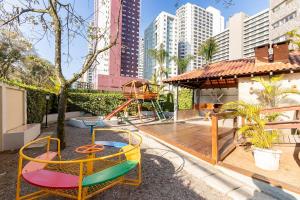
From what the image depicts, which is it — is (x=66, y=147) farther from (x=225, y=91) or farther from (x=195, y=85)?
(x=225, y=91)

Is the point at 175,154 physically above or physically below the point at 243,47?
below

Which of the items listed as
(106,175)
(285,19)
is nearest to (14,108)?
(106,175)

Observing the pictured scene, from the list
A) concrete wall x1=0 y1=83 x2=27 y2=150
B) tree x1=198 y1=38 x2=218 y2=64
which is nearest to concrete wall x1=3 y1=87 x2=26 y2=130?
concrete wall x1=0 y1=83 x2=27 y2=150

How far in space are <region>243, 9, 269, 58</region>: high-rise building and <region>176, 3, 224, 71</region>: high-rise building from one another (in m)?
15.8

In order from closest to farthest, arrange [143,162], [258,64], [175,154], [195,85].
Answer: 1. [143,162]
2. [175,154]
3. [258,64]
4. [195,85]

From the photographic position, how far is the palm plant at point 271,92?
7023 mm

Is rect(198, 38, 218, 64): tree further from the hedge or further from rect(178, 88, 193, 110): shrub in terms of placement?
the hedge

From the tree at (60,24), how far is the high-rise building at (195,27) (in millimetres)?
84154

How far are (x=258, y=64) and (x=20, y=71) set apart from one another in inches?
1228

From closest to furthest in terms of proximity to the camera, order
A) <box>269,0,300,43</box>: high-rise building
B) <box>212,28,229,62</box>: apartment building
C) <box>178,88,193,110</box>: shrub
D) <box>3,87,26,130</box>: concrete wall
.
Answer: <box>3,87,26,130</box>: concrete wall < <box>178,88,193,110</box>: shrub < <box>269,0,300,43</box>: high-rise building < <box>212,28,229,62</box>: apartment building

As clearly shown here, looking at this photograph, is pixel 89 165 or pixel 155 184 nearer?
pixel 89 165

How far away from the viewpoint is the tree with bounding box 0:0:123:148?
5688mm

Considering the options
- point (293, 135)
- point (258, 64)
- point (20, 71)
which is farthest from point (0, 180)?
point (20, 71)

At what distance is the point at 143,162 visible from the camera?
16.0 ft
